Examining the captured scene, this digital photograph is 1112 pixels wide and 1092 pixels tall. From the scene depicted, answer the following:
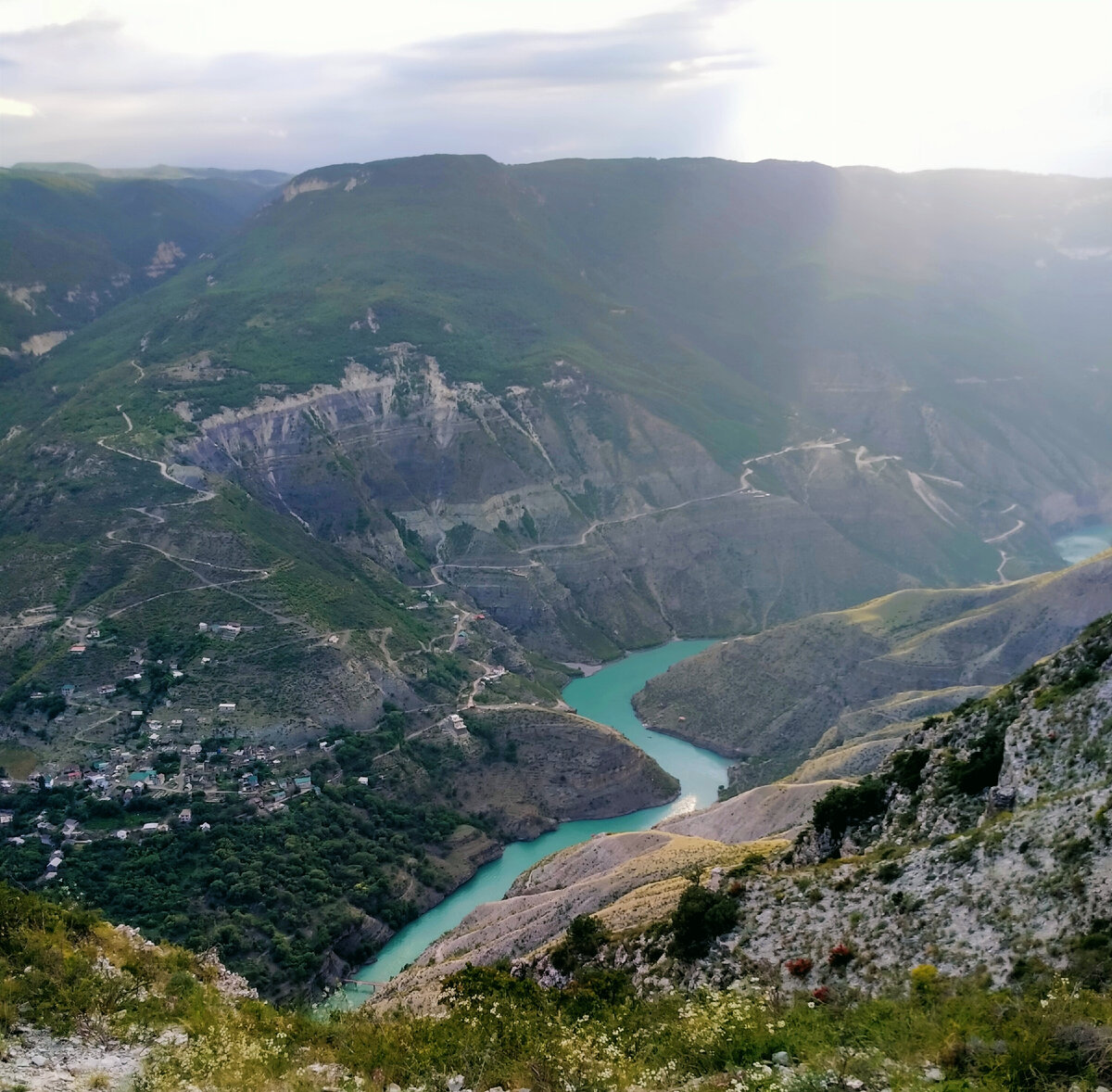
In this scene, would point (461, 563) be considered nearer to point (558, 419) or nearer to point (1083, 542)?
point (558, 419)

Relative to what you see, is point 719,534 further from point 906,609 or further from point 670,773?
point 670,773


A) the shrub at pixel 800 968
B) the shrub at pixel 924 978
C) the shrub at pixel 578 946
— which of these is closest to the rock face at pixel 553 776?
the shrub at pixel 578 946

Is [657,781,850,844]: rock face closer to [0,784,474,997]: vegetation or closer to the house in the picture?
[0,784,474,997]: vegetation

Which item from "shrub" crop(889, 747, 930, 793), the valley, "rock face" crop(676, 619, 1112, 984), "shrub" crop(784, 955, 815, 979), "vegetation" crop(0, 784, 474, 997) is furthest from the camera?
the valley

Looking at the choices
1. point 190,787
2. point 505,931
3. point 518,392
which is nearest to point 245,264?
point 518,392

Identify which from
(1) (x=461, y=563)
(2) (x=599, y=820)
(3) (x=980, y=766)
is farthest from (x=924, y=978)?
(1) (x=461, y=563)

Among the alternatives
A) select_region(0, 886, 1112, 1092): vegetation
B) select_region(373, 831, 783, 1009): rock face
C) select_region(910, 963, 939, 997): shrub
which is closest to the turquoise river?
select_region(373, 831, 783, 1009): rock face
